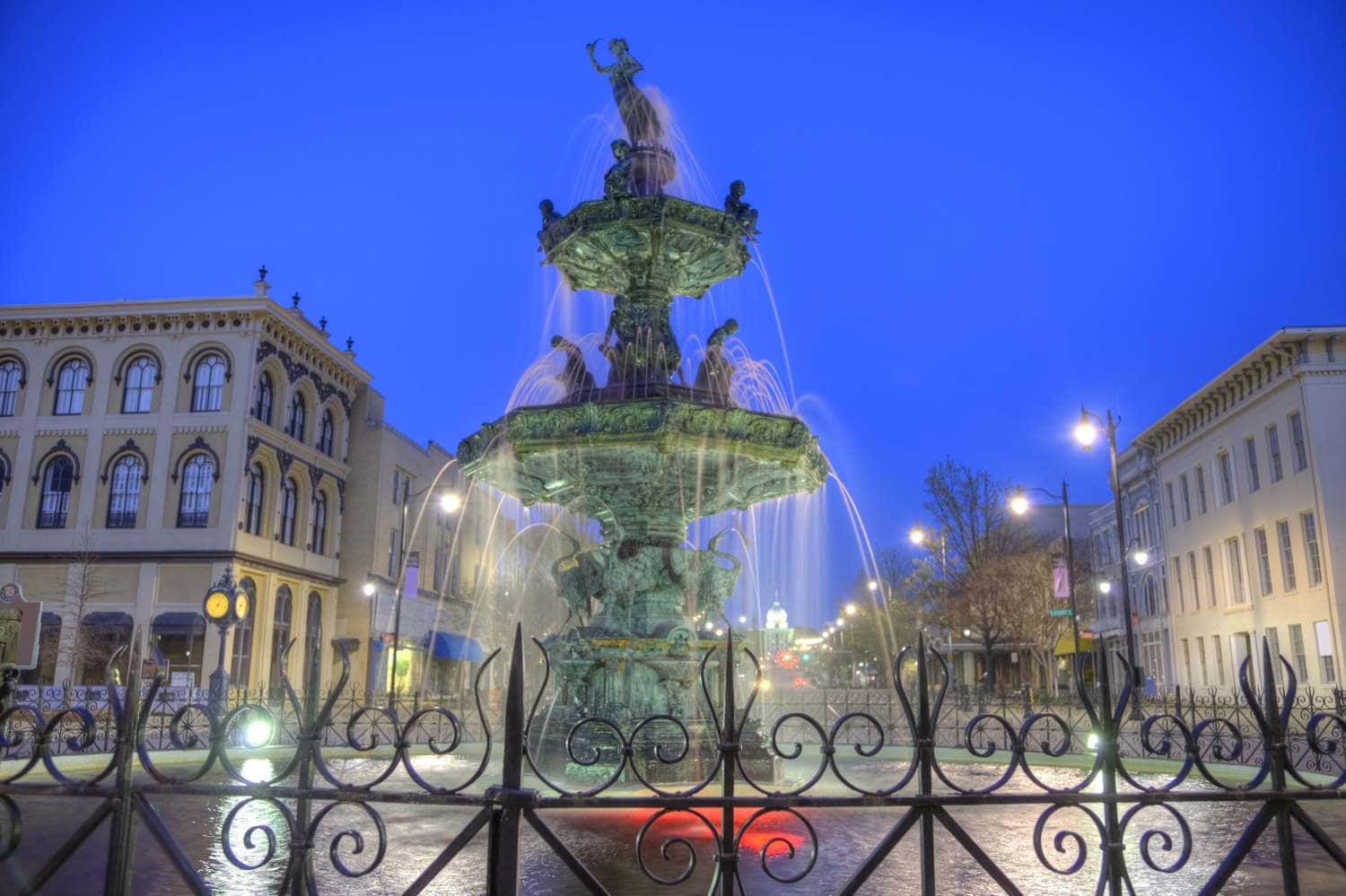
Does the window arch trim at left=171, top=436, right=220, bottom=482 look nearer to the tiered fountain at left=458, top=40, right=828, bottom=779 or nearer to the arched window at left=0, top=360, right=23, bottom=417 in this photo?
the arched window at left=0, top=360, right=23, bottom=417

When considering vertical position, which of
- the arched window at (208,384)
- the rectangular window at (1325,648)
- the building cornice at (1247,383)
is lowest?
the rectangular window at (1325,648)

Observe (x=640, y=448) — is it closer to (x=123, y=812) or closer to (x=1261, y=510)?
(x=123, y=812)

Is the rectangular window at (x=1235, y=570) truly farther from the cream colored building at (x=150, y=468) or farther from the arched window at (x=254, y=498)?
the arched window at (x=254, y=498)

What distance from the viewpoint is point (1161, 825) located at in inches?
346

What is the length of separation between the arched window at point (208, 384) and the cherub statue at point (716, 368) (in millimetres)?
34296

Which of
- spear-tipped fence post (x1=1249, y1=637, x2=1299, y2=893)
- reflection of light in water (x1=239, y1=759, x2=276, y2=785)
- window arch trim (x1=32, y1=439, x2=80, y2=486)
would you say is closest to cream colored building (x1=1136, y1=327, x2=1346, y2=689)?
reflection of light in water (x1=239, y1=759, x2=276, y2=785)

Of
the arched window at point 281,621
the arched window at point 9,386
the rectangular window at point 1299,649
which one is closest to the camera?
the rectangular window at point 1299,649

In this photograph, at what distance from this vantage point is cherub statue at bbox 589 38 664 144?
13.3 meters

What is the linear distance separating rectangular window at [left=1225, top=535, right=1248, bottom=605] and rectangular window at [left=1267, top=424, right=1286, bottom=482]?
487cm

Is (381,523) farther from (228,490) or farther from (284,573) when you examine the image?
(228,490)

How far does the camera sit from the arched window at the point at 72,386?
137 feet

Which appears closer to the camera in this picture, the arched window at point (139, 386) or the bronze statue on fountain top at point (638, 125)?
the bronze statue on fountain top at point (638, 125)

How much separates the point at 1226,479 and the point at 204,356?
1692 inches

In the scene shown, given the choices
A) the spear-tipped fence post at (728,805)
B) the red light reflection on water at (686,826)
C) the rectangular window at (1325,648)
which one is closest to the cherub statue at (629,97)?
the red light reflection on water at (686,826)
